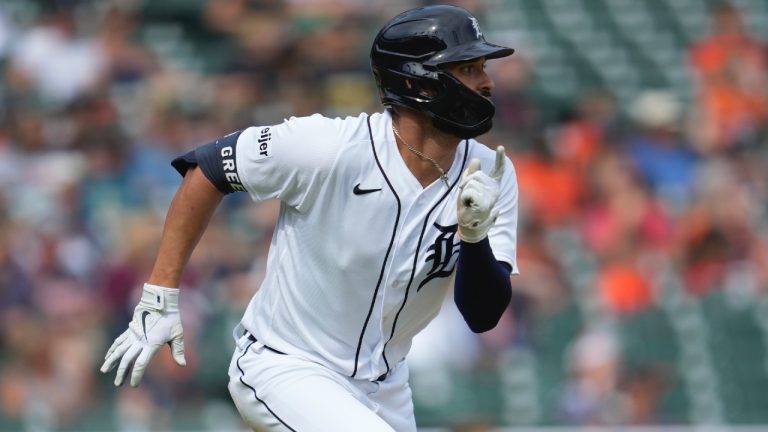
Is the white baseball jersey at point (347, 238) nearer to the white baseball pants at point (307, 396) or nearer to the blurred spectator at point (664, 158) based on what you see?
the white baseball pants at point (307, 396)

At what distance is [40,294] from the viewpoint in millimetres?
9352

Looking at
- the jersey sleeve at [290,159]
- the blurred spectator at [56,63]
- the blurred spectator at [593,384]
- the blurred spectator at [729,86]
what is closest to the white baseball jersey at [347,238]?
the jersey sleeve at [290,159]

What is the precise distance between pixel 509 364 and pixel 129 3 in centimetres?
576

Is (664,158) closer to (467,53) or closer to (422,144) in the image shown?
(422,144)

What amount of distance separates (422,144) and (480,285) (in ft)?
1.74

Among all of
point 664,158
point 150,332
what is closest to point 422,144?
point 150,332

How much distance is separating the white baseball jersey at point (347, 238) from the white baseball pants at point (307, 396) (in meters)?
0.06

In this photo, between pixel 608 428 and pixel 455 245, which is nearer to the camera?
pixel 455 245

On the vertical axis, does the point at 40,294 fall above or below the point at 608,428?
above

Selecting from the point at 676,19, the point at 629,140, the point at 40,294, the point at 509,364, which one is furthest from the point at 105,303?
the point at 676,19

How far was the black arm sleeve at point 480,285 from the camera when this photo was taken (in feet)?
14.1

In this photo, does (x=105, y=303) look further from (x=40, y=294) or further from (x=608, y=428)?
(x=608, y=428)

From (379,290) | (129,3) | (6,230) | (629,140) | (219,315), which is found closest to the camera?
(379,290)

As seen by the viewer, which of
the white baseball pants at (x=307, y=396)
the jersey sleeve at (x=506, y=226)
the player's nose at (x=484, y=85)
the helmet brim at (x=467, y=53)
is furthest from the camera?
the jersey sleeve at (x=506, y=226)
